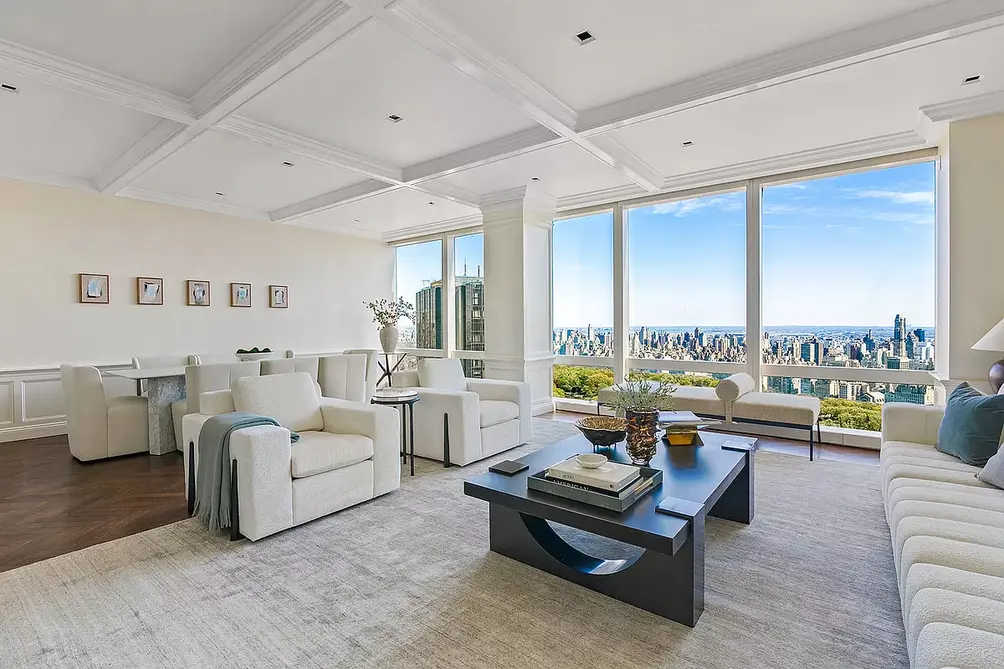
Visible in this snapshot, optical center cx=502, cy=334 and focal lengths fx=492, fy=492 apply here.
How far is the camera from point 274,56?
9.51ft

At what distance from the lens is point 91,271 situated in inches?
229

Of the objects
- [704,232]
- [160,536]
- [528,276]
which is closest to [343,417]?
[160,536]

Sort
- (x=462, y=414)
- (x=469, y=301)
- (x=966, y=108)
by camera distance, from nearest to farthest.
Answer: (x=966, y=108), (x=462, y=414), (x=469, y=301)

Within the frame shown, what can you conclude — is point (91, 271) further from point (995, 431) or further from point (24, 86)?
point (995, 431)

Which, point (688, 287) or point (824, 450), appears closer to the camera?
point (824, 450)

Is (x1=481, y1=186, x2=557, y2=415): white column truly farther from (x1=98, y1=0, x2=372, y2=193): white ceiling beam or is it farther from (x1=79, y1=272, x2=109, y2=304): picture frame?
(x1=79, y1=272, x2=109, y2=304): picture frame

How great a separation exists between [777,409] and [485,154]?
3533 mm

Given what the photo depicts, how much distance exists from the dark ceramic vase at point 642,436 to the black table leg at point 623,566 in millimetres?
533

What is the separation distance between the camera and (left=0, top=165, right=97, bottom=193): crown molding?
520 cm

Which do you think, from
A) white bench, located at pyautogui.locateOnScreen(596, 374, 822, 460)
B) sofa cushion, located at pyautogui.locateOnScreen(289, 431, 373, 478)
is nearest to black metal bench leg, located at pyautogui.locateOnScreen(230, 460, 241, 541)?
sofa cushion, located at pyautogui.locateOnScreen(289, 431, 373, 478)

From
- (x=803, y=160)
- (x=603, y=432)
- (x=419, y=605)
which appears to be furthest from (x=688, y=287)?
(x=419, y=605)

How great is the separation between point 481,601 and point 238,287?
6.56 metres

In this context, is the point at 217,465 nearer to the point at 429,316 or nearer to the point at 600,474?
the point at 600,474

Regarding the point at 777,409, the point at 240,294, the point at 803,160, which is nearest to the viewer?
the point at 777,409
